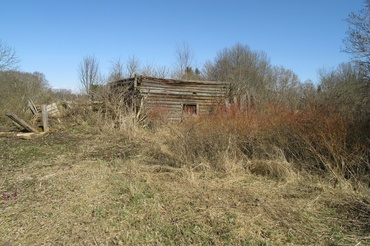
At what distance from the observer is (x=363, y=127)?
5621 millimetres

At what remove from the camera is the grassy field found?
3.06m

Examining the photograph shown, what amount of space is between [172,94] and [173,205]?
38.6 feet

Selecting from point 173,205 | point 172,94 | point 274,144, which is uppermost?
point 172,94

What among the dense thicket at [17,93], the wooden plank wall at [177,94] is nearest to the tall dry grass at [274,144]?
the wooden plank wall at [177,94]

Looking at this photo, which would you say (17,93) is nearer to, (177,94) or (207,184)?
(177,94)

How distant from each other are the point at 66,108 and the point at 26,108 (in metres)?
4.46

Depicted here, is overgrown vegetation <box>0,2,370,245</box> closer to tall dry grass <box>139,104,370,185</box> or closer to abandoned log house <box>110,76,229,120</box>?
tall dry grass <box>139,104,370,185</box>

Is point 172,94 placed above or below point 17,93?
below

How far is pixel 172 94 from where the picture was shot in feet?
50.0

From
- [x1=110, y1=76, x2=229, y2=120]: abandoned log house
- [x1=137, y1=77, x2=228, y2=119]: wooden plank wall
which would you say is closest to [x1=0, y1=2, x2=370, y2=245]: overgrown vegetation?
[x1=110, y1=76, x2=229, y2=120]: abandoned log house

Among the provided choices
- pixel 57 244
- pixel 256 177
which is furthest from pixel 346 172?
pixel 57 244

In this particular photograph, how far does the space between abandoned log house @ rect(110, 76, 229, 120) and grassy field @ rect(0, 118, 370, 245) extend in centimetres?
751

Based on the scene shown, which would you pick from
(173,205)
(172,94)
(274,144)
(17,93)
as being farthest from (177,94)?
(17,93)

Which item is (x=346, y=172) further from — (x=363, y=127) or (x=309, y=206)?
(x=309, y=206)
